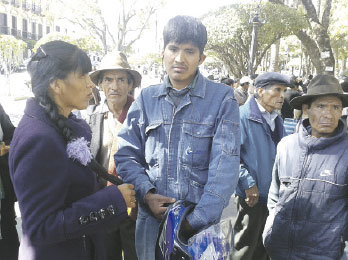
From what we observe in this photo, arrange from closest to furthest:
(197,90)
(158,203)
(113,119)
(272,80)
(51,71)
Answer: (51,71) → (158,203) → (197,90) → (113,119) → (272,80)

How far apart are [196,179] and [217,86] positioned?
530mm

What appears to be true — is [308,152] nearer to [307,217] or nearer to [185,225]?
[307,217]

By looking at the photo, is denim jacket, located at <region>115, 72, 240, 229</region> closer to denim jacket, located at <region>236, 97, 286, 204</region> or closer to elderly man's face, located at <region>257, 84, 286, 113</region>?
denim jacket, located at <region>236, 97, 286, 204</region>

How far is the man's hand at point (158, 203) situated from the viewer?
1.72 meters

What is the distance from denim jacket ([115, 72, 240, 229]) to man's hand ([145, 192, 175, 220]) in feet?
0.16

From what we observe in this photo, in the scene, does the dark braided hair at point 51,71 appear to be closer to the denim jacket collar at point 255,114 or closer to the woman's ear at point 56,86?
the woman's ear at point 56,86

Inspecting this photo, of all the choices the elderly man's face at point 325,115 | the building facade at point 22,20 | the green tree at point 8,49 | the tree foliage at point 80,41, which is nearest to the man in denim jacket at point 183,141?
the elderly man's face at point 325,115

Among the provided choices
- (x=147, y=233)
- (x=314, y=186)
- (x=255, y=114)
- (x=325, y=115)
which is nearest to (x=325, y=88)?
(x=325, y=115)

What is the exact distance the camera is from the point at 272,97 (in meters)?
3.30

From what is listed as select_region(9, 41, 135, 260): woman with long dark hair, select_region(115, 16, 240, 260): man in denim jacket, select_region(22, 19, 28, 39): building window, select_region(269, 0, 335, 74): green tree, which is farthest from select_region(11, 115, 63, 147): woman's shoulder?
select_region(22, 19, 28, 39): building window

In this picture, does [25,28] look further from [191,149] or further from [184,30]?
[191,149]

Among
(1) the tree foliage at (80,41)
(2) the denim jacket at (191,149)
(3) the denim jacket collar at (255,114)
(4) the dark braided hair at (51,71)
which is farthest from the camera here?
(1) the tree foliage at (80,41)

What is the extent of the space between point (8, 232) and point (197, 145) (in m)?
2.19

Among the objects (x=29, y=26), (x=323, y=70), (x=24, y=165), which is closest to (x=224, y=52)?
(x=323, y=70)
